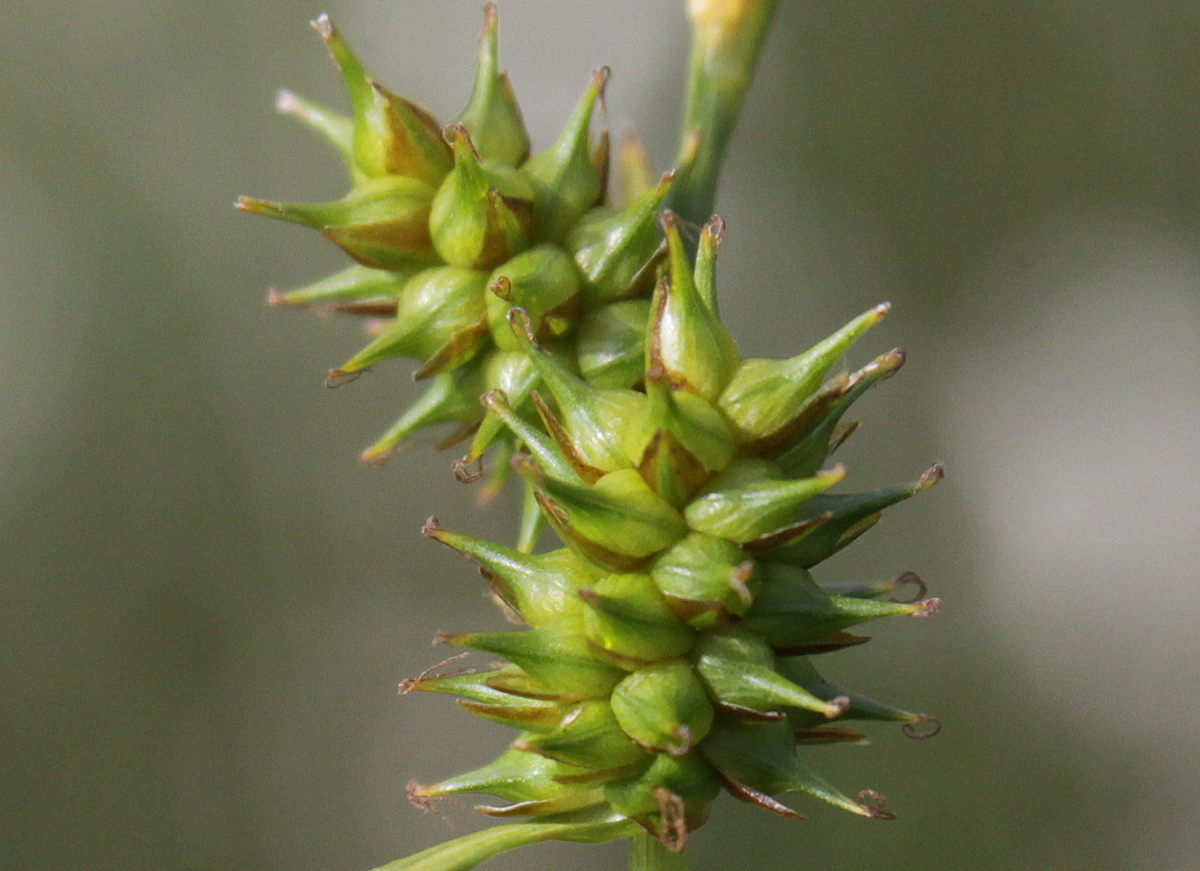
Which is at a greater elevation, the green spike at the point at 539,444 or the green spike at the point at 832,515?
the green spike at the point at 539,444

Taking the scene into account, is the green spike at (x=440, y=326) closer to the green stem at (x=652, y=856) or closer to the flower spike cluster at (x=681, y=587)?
the flower spike cluster at (x=681, y=587)

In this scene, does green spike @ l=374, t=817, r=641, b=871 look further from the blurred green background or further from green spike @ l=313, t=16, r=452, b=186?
the blurred green background

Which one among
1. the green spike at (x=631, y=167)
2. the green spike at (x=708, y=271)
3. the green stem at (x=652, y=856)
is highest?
the green spike at (x=631, y=167)

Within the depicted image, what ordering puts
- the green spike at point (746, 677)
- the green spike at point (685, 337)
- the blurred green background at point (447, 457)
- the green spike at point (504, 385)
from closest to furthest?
the green spike at point (746, 677) → the green spike at point (685, 337) → the green spike at point (504, 385) → the blurred green background at point (447, 457)

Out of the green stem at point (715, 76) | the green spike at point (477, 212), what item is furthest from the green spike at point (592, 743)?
the green stem at point (715, 76)

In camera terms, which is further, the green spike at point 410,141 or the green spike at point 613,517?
the green spike at point 410,141

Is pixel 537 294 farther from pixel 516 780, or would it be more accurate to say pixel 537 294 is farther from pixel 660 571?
pixel 516 780

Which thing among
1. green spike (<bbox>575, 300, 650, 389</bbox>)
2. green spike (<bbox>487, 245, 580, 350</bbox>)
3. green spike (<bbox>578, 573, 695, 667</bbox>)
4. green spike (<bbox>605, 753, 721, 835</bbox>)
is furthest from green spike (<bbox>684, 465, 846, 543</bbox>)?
green spike (<bbox>487, 245, 580, 350</bbox>)

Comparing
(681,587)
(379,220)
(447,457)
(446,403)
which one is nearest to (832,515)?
(681,587)
